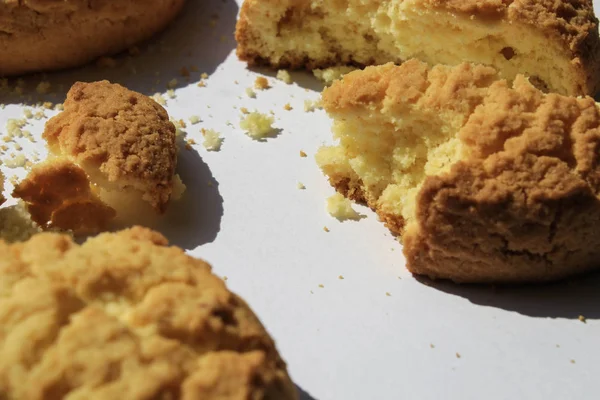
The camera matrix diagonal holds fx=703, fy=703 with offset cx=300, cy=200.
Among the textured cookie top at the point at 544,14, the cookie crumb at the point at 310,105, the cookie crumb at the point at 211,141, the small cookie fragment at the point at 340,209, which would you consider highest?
the textured cookie top at the point at 544,14

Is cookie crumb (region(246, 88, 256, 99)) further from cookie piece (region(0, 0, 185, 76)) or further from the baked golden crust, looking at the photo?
the baked golden crust

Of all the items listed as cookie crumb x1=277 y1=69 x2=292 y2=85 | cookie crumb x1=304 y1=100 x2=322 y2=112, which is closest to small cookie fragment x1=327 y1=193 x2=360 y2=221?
cookie crumb x1=304 y1=100 x2=322 y2=112

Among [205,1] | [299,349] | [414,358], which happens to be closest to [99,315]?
[299,349]

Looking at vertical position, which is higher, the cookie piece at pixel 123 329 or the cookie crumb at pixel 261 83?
the cookie piece at pixel 123 329

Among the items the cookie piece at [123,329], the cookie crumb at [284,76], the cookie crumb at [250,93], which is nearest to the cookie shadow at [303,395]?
the cookie piece at [123,329]

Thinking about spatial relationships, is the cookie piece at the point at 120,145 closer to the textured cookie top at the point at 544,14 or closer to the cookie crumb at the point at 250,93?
the cookie crumb at the point at 250,93

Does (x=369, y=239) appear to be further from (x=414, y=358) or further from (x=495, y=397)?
(x=495, y=397)
